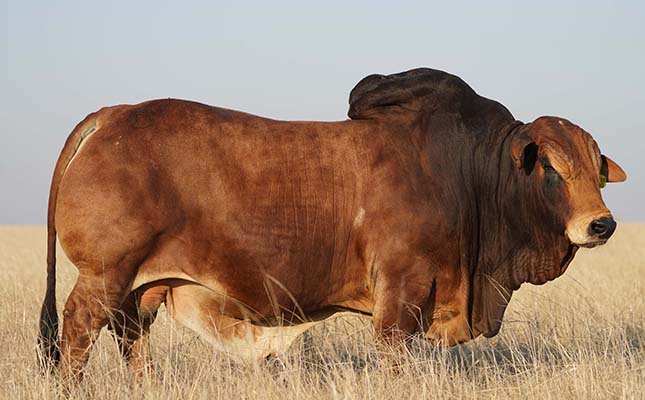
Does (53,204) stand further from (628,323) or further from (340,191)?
(628,323)

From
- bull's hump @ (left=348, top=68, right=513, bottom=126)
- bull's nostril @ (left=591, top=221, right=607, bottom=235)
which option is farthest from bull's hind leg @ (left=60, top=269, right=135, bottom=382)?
bull's nostril @ (left=591, top=221, right=607, bottom=235)

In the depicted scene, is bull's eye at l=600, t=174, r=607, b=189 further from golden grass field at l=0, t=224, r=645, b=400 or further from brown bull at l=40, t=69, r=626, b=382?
golden grass field at l=0, t=224, r=645, b=400

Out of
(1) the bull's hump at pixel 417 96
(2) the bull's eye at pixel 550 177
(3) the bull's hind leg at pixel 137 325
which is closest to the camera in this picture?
(3) the bull's hind leg at pixel 137 325

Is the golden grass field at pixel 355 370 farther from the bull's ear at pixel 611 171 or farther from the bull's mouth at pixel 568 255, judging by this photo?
the bull's ear at pixel 611 171

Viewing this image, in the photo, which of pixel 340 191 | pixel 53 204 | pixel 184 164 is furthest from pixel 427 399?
pixel 53 204

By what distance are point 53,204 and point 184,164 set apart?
0.85 metres

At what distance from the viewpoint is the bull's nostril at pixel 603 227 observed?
5922 millimetres

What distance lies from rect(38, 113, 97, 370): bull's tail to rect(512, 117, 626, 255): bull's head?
9.16 ft

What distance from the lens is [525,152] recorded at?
6.45m

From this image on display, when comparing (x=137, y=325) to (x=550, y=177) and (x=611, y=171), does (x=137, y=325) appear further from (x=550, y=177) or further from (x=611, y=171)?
(x=611, y=171)

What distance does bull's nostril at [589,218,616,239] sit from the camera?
5.92 m

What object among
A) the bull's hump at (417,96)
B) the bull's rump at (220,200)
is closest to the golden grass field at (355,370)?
the bull's rump at (220,200)

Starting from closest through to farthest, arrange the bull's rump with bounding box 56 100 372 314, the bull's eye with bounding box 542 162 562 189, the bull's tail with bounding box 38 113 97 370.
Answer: the bull's rump with bounding box 56 100 372 314 → the bull's tail with bounding box 38 113 97 370 → the bull's eye with bounding box 542 162 562 189

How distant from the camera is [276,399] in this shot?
5605 mm
